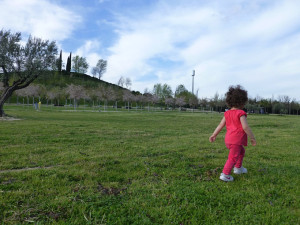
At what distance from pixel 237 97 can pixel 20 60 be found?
22.6 metres

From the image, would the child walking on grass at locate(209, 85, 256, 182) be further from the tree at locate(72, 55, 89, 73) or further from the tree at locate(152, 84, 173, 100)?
the tree at locate(72, 55, 89, 73)

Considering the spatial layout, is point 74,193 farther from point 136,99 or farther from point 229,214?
point 136,99

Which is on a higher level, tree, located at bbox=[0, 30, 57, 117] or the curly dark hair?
tree, located at bbox=[0, 30, 57, 117]

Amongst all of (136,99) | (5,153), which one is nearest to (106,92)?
(136,99)

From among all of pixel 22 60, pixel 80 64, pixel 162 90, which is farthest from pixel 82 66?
pixel 22 60

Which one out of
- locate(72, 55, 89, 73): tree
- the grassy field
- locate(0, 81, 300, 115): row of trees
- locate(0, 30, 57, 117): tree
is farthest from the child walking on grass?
locate(72, 55, 89, 73): tree

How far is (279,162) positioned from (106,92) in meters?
53.2

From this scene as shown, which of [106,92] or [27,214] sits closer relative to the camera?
[27,214]

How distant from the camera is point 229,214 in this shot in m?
2.84

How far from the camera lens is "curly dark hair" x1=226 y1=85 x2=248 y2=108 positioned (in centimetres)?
422

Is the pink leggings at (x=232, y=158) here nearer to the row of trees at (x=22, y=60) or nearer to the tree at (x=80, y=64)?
the row of trees at (x=22, y=60)

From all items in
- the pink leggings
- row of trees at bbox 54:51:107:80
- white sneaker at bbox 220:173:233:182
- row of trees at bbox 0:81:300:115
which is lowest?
white sneaker at bbox 220:173:233:182

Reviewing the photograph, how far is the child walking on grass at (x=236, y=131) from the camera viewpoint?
13.1ft

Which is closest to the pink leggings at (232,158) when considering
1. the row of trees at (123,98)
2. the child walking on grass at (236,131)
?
the child walking on grass at (236,131)
